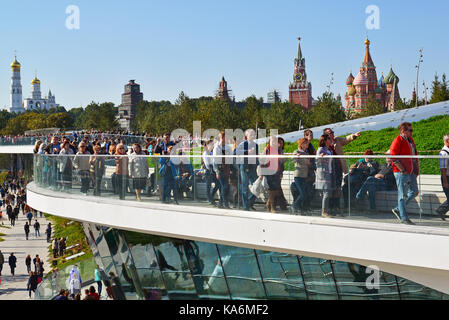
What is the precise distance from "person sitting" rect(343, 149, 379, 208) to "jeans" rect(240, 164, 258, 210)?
74.7 inches

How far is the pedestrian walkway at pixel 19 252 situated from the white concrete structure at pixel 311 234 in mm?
14997

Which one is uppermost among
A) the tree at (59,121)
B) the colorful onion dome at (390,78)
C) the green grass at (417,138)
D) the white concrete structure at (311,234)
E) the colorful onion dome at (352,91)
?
the colorful onion dome at (390,78)

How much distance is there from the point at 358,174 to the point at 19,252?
3219 cm

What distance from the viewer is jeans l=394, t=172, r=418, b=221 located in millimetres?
9352

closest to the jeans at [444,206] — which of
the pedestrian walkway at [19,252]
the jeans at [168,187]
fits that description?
the jeans at [168,187]

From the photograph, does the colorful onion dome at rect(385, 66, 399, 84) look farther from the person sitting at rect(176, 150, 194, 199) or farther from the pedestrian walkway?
the person sitting at rect(176, 150, 194, 199)

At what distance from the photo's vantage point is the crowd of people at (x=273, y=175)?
31.8 ft

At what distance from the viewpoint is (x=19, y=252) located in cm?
3803

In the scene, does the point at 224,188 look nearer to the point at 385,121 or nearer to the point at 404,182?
the point at 404,182

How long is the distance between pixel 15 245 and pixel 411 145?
3504cm

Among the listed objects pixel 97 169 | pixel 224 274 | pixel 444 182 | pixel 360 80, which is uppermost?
pixel 360 80

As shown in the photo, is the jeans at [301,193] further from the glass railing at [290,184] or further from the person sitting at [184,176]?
the person sitting at [184,176]

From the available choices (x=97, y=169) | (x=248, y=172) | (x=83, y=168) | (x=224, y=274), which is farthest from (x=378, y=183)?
(x=83, y=168)

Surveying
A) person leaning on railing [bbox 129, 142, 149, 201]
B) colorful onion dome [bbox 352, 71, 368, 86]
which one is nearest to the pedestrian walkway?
person leaning on railing [bbox 129, 142, 149, 201]
